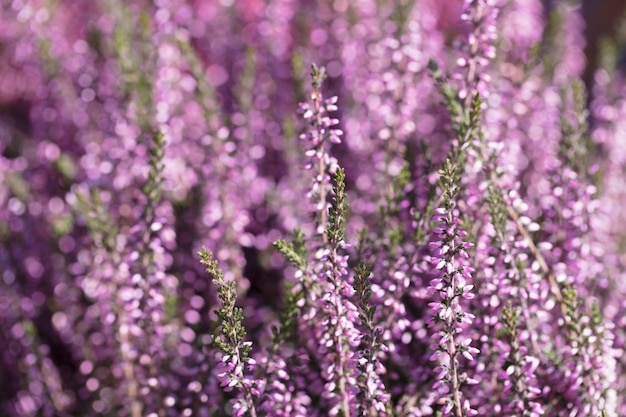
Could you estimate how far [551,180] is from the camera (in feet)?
8.68

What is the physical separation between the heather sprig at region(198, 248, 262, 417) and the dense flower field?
0.01 meters

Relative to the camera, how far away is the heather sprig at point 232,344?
1.93 m

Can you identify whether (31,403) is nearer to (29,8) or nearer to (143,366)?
(143,366)

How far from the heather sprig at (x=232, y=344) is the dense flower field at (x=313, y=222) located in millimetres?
12

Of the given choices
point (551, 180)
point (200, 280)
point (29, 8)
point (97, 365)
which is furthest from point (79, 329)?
point (551, 180)

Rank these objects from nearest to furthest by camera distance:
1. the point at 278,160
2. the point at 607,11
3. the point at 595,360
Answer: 1. the point at 595,360
2. the point at 278,160
3. the point at 607,11

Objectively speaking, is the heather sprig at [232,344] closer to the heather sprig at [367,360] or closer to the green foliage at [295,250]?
the green foliage at [295,250]

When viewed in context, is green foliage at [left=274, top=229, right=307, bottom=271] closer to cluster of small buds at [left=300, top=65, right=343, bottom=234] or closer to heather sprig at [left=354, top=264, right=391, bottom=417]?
cluster of small buds at [left=300, top=65, right=343, bottom=234]

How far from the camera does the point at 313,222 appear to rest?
2.47m

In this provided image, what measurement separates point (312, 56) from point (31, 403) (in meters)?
2.19

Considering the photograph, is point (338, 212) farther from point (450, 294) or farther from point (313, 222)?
point (313, 222)

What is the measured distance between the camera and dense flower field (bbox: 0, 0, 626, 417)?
7.34ft

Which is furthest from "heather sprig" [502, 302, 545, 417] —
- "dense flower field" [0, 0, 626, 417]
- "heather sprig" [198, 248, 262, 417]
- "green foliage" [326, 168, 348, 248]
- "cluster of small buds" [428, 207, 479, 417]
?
"heather sprig" [198, 248, 262, 417]

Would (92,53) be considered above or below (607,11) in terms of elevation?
above
